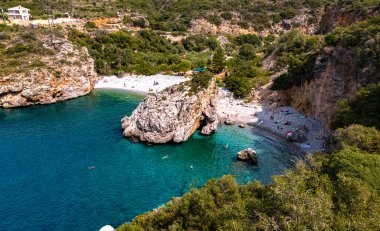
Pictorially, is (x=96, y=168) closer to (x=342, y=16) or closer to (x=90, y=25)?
(x=342, y=16)

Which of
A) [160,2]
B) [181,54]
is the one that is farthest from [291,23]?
[160,2]

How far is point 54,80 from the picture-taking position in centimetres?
5322

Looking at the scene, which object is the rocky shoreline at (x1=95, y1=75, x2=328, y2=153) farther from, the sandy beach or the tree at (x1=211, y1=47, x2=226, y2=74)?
the sandy beach

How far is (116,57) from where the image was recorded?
230 feet

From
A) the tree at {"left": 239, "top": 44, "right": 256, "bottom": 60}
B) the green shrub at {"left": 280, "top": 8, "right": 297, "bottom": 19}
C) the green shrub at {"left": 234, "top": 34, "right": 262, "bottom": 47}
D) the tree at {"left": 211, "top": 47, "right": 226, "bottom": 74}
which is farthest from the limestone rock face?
the green shrub at {"left": 280, "top": 8, "right": 297, "bottom": 19}

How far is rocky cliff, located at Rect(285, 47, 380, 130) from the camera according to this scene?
3005 cm

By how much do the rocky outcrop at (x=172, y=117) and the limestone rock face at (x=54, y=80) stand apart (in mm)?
21193

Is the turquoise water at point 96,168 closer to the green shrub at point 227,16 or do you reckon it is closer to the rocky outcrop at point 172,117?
the rocky outcrop at point 172,117

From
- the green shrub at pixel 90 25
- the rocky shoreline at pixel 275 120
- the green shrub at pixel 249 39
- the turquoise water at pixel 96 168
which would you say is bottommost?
the turquoise water at pixel 96 168

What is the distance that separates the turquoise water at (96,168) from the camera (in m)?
24.1

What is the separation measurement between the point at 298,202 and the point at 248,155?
19909 millimetres

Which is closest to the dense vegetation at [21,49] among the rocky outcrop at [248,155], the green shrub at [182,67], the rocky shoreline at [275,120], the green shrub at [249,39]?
the green shrub at [182,67]

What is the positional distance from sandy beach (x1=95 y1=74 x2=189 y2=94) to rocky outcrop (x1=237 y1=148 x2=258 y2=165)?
3024cm

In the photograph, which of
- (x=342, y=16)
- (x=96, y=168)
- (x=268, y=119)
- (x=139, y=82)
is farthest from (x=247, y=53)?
(x=96, y=168)
